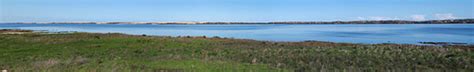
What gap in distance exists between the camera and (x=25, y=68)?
16.2 metres

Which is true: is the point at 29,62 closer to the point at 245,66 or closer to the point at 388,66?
the point at 245,66

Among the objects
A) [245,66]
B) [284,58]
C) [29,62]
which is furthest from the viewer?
[284,58]

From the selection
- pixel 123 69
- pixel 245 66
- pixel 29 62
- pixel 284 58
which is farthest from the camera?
pixel 284 58

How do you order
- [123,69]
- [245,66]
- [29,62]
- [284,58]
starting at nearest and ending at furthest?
[123,69] < [245,66] < [29,62] < [284,58]

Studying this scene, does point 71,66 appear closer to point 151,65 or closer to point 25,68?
point 25,68

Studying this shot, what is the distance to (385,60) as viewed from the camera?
18969 mm

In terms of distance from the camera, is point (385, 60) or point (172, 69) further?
point (385, 60)

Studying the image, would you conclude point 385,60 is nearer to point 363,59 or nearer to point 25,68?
point 363,59

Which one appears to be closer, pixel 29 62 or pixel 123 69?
pixel 123 69

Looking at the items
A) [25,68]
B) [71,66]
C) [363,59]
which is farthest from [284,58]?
[25,68]

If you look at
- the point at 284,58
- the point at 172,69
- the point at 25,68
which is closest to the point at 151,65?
the point at 172,69

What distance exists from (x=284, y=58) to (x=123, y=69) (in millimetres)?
6643

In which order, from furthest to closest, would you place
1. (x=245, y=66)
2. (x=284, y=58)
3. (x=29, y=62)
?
(x=284, y=58) < (x=29, y=62) < (x=245, y=66)

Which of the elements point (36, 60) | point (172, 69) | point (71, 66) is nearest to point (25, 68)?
point (71, 66)
